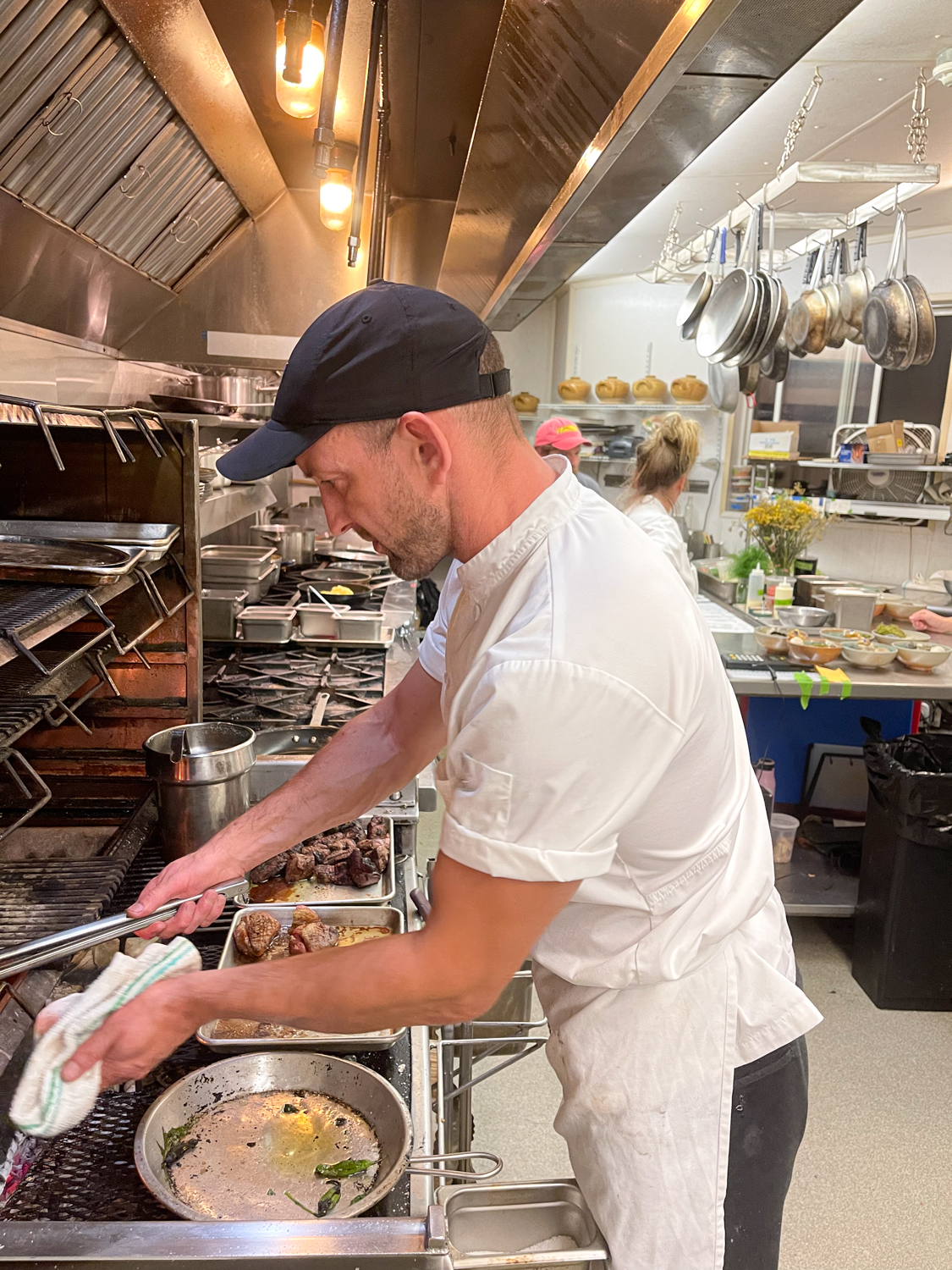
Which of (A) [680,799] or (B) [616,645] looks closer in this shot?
(B) [616,645]

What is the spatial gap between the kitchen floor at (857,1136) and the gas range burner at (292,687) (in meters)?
1.35

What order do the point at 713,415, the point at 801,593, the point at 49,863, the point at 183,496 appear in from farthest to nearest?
the point at 713,415 < the point at 801,593 < the point at 183,496 < the point at 49,863

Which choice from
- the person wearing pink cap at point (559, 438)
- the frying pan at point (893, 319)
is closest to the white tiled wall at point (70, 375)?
the person wearing pink cap at point (559, 438)

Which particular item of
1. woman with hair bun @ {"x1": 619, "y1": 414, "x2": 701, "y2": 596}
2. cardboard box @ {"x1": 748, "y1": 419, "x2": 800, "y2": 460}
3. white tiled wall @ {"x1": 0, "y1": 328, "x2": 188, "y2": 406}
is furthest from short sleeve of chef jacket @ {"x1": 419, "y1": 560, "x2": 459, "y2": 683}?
cardboard box @ {"x1": 748, "y1": 419, "x2": 800, "y2": 460}

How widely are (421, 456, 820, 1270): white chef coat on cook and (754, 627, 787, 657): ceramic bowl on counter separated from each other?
2.74 metres

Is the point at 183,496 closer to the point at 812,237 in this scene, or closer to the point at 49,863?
the point at 49,863

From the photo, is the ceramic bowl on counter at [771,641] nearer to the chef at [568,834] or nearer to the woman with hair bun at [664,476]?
the woman with hair bun at [664,476]

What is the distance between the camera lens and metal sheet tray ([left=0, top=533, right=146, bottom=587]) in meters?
1.45

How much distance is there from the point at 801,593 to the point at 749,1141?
412 centimetres

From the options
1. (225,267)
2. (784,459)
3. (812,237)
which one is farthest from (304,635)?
(784,459)

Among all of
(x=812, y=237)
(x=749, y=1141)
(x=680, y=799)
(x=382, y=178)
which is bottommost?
(x=749, y=1141)

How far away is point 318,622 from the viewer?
3.78 meters

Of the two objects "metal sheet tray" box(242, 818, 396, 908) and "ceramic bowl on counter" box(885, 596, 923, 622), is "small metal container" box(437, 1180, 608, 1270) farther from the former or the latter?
"ceramic bowl on counter" box(885, 596, 923, 622)

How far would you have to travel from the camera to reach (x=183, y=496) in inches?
87.8
